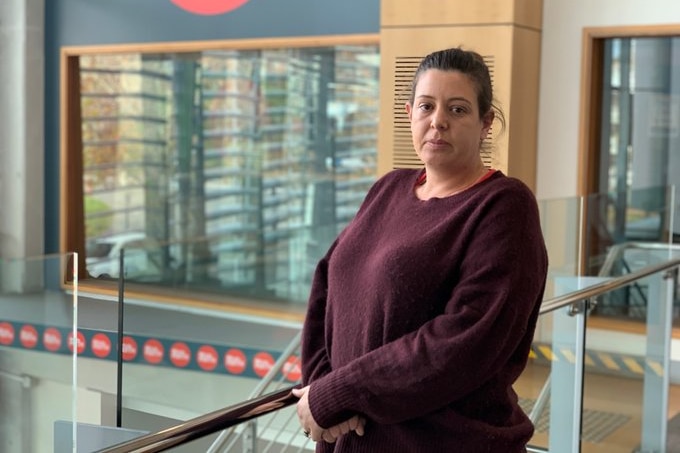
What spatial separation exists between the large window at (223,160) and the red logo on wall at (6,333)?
4.96 meters

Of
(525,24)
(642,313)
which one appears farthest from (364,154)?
(642,313)

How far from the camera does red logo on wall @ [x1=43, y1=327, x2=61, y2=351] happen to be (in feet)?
7.80

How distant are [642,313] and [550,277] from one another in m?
1.32

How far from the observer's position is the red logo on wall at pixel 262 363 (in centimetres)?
777

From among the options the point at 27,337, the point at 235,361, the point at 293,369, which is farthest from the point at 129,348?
the point at 235,361

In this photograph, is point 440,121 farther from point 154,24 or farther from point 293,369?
point 154,24

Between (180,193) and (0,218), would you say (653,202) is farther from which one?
(0,218)

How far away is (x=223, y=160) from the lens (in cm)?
880

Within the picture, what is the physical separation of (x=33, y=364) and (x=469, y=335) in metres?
1.15

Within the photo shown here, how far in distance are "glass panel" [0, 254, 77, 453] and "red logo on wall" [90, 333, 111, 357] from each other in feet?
0.13

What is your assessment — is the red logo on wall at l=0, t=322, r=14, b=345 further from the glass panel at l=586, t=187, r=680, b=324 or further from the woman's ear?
the glass panel at l=586, t=187, r=680, b=324

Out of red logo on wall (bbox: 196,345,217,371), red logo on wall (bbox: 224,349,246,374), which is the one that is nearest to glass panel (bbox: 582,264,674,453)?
red logo on wall (bbox: 196,345,217,371)

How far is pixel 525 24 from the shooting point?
265 inches

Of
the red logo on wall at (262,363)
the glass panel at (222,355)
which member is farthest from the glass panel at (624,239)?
the red logo on wall at (262,363)
